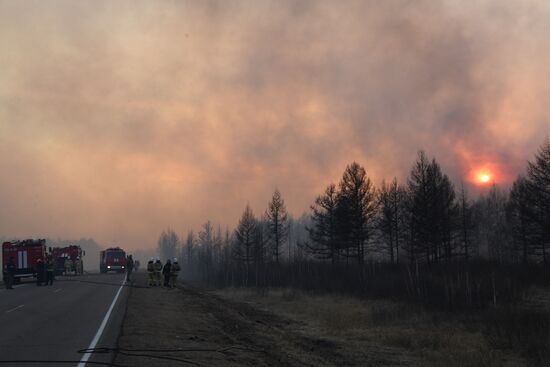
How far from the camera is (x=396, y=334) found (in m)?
16.2

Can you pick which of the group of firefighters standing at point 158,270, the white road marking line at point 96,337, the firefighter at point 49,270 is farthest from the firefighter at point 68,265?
the white road marking line at point 96,337

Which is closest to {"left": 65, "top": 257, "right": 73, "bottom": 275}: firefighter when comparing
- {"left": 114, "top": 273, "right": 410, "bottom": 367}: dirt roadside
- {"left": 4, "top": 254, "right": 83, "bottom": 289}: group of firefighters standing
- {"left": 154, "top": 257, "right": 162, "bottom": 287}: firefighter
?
{"left": 4, "top": 254, "right": 83, "bottom": 289}: group of firefighters standing

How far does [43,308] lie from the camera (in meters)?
19.1

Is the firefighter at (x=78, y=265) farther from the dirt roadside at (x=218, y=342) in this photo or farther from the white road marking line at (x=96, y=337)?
the white road marking line at (x=96, y=337)

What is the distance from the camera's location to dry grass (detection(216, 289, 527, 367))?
1265cm

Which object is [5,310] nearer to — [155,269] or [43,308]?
[43,308]

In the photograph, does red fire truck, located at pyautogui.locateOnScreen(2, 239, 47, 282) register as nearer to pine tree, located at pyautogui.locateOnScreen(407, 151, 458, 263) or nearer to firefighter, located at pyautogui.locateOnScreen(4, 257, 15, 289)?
firefighter, located at pyautogui.locateOnScreen(4, 257, 15, 289)

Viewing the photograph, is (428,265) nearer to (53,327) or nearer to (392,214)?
(392,214)

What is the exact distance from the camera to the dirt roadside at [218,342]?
10.8 m

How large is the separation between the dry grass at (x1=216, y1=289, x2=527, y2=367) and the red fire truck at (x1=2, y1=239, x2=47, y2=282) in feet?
66.8

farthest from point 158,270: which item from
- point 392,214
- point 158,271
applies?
point 392,214

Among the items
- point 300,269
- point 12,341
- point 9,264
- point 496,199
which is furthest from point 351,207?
point 496,199

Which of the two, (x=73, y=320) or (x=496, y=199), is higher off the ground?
(x=496, y=199)

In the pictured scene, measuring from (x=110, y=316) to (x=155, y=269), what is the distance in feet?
55.8
